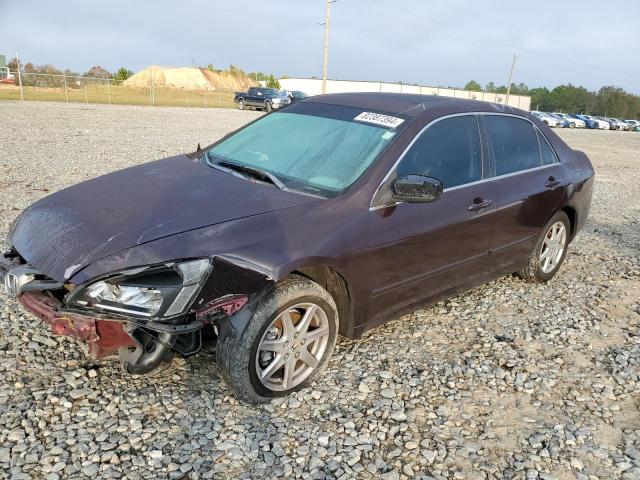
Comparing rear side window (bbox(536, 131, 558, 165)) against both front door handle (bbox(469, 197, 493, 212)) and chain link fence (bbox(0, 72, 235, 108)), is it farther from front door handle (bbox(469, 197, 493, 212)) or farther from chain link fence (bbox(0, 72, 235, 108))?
chain link fence (bbox(0, 72, 235, 108))

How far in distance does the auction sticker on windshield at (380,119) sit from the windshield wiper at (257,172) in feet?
2.64

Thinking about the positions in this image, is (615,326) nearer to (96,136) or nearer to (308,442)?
(308,442)

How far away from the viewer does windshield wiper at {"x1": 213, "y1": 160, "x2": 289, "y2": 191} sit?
3418 mm

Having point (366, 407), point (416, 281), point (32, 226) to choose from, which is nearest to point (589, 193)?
point (416, 281)

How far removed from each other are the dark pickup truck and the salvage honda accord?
32094 millimetres

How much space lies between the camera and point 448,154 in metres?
3.89

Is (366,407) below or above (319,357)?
below

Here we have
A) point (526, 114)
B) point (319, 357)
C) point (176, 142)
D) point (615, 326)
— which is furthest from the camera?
point (176, 142)

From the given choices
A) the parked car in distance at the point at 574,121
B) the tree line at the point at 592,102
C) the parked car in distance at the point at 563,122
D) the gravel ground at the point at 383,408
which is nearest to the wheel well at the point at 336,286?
the gravel ground at the point at 383,408

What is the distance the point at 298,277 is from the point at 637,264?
16.0 feet

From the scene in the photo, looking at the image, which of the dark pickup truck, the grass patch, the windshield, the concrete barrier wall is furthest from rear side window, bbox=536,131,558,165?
the concrete barrier wall

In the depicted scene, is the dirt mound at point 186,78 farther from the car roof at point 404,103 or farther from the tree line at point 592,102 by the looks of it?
the car roof at point 404,103

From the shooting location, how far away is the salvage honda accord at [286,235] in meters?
2.66

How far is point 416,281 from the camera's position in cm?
371
